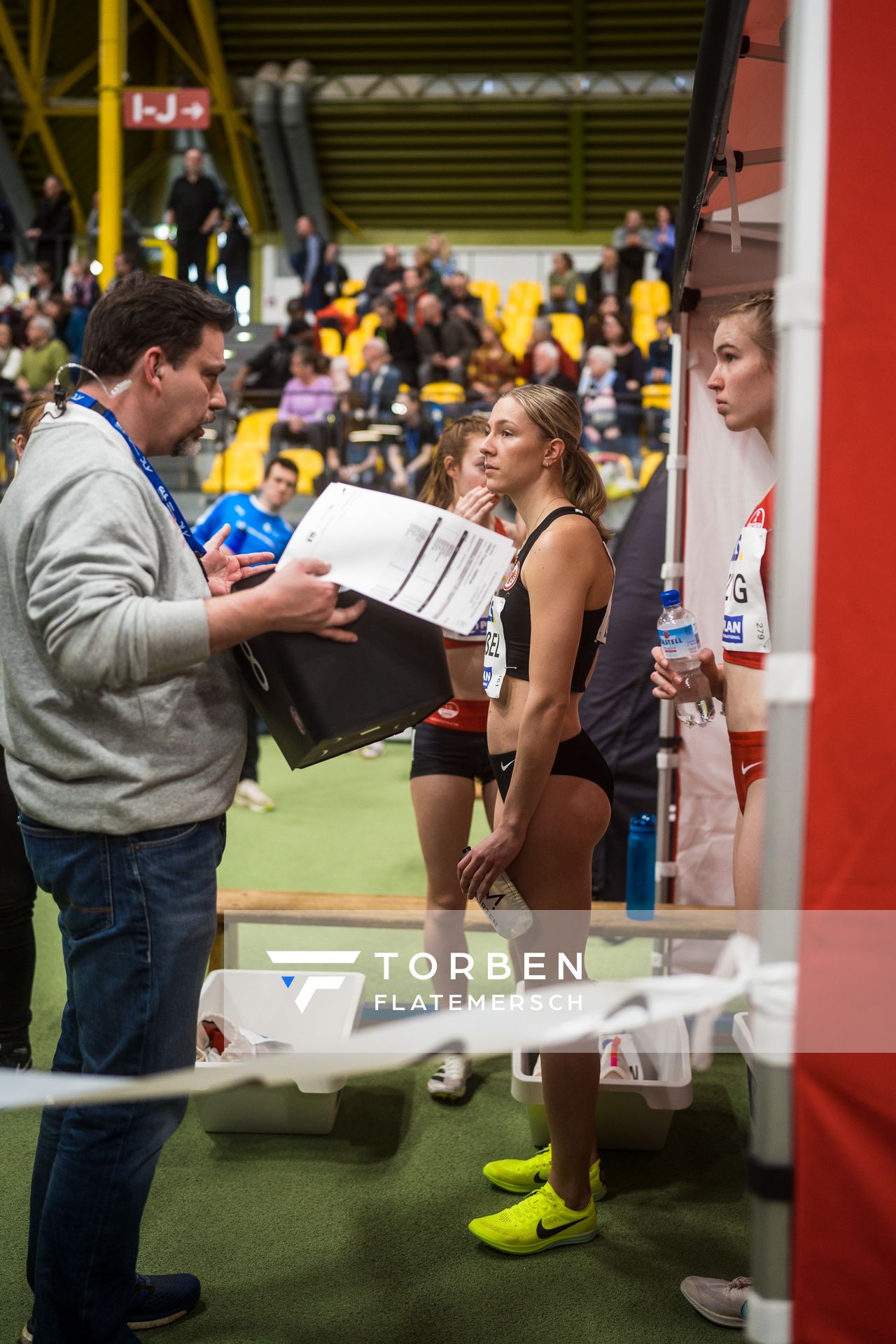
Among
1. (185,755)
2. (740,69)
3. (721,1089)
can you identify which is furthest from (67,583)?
(721,1089)

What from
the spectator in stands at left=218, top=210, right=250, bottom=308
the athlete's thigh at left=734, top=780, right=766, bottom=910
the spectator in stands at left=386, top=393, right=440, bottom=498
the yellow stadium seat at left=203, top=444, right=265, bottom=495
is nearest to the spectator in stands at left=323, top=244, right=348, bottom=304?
the spectator in stands at left=218, top=210, right=250, bottom=308

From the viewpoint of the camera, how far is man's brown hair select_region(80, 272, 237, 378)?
1.56 m

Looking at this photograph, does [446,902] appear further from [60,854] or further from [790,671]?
[790,671]

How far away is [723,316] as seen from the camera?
2.09 metres

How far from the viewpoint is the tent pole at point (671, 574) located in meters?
2.97

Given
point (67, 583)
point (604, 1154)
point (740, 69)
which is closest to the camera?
point (67, 583)

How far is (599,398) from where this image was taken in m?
8.52

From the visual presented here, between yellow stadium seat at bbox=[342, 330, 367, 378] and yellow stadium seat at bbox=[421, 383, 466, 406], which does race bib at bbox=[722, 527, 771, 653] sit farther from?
yellow stadium seat at bbox=[342, 330, 367, 378]

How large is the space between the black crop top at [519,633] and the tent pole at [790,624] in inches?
35.8

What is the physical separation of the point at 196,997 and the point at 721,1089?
5.78 ft

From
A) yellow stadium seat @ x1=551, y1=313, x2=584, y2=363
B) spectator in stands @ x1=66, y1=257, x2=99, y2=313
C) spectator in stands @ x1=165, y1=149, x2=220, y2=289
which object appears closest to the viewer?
spectator in stands @ x1=66, y1=257, x2=99, y2=313

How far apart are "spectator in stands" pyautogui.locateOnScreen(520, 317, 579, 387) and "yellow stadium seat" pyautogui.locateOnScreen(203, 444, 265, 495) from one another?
2.54 meters

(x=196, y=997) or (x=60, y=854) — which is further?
(x=196, y=997)

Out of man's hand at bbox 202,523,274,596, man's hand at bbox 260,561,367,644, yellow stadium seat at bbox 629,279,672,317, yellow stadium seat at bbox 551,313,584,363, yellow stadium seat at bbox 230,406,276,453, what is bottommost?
man's hand at bbox 260,561,367,644
